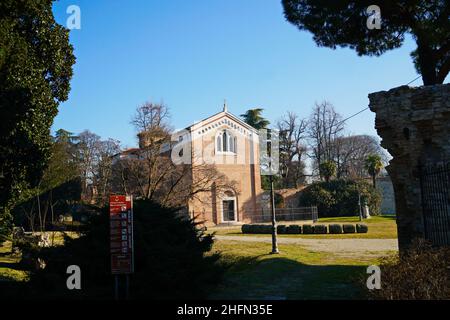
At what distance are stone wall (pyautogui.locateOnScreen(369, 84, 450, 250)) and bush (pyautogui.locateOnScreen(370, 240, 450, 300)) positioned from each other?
408cm

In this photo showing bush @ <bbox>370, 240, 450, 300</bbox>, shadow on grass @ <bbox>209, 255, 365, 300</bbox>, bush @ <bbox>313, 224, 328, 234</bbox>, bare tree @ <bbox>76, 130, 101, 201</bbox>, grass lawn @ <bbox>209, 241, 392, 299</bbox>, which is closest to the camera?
bush @ <bbox>370, 240, 450, 300</bbox>

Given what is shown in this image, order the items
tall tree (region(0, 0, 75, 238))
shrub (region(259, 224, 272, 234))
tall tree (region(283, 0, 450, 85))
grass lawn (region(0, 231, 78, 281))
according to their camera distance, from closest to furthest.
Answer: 1. tall tree (region(0, 0, 75, 238))
2. grass lawn (region(0, 231, 78, 281))
3. tall tree (region(283, 0, 450, 85))
4. shrub (region(259, 224, 272, 234))

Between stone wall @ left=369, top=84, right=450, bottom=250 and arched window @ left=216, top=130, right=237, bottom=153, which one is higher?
arched window @ left=216, top=130, right=237, bottom=153

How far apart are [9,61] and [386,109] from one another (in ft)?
34.6

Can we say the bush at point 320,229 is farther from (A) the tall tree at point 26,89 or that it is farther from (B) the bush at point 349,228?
(A) the tall tree at point 26,89

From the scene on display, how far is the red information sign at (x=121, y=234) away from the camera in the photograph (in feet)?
23.9

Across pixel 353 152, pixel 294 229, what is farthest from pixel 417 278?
pixel 353 152

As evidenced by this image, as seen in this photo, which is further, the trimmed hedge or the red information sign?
the trimmed hedge

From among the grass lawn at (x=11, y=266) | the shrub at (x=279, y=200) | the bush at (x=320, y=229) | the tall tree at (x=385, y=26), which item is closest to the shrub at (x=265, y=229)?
the bush at (x=320, y=229)

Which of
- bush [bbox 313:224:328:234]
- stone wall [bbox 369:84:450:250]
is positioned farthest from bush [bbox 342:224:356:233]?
stone wall [bbox 369:84:450:250]

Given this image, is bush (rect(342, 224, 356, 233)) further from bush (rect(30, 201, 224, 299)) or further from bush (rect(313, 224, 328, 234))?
bush (rect(30, 201, 224, 299))

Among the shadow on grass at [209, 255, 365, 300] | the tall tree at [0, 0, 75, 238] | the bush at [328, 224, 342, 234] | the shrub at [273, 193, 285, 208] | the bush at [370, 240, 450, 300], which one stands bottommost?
the shadow on grass at [209, 255, 365, 300]

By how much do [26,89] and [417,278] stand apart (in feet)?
36.0

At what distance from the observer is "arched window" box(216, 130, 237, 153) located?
42.2 meters
